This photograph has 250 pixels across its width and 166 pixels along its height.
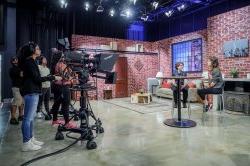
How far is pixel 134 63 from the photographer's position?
9445 millimetres

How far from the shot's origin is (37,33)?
759 centimetres

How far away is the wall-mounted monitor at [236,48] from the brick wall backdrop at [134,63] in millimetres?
3973

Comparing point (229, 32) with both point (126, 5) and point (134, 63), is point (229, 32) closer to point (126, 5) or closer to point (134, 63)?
point (126, 5)

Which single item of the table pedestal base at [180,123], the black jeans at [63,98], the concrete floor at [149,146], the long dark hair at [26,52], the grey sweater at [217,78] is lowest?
the concrete floor at [149,146]

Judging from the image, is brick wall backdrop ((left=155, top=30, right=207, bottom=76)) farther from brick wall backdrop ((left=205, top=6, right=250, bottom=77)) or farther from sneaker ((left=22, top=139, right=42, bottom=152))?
sneaker ((left=22, top=139, right=42, bottom=152))

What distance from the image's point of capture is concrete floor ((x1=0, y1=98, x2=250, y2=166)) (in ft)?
7.82

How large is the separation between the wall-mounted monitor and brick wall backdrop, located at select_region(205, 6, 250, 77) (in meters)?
0.12

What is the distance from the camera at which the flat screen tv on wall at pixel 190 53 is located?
26.0ft

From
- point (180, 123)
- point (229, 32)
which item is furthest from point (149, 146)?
point (229, 32)

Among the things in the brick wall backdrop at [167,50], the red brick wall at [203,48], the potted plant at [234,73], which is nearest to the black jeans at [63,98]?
the potted plant at [234,73]

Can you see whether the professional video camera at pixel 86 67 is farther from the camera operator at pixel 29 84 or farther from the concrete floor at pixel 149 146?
the camera operator at pixel 29 84

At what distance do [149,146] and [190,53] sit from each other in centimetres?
626

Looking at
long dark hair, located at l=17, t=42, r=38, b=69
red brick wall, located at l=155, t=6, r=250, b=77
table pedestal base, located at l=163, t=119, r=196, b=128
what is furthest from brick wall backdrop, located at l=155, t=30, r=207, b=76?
long dark hair, located at l=17, t=42, r=38, b=69

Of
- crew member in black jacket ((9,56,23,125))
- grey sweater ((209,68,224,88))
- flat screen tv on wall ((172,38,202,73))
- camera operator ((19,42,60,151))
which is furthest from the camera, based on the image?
flat screen tv on wall ((172,38,202,73))
